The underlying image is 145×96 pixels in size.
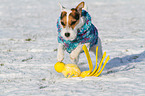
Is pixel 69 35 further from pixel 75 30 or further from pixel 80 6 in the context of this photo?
pixel 80 6

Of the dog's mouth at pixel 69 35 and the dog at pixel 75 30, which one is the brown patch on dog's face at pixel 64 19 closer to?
the dog at pixel 75 30

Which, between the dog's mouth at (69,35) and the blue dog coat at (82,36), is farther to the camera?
the blue dog coat at (82,36)

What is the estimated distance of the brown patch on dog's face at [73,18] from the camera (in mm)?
5191

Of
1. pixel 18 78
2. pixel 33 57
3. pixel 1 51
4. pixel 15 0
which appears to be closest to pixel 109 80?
pixel 18 78

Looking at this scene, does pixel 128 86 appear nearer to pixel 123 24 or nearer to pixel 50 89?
pixel 50 89

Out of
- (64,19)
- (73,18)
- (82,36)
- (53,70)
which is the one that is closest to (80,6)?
(73,18)

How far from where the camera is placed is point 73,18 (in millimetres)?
5219

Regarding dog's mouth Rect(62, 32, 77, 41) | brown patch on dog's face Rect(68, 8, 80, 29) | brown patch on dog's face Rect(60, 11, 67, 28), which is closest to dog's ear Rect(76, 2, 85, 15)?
brown patch on dog's face Rect(68, 8, 80, 29)

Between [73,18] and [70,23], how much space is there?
0.12 metres

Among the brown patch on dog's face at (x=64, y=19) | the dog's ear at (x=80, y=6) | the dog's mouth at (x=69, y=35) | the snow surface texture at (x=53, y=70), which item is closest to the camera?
the snow surface texture at (x=53, y=70)

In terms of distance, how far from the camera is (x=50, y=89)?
4828mm

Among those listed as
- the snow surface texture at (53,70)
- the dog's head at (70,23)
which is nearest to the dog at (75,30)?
the dog's head at (70,23)

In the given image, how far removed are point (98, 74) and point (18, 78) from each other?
1.60 meters

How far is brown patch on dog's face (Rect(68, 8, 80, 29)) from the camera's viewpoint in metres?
5.19
